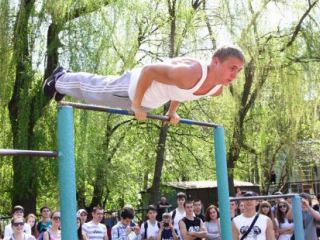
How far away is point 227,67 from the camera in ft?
11.0

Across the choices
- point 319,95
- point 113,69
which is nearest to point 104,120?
point 113,69

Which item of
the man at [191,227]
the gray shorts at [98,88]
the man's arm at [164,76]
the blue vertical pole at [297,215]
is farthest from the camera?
the man at [191,227]

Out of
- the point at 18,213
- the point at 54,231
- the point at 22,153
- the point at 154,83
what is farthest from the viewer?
the point at 54,231

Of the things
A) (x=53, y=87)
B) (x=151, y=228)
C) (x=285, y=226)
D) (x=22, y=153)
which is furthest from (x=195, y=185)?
(x=22, y=153)

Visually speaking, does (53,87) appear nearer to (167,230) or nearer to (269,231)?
(269,231)

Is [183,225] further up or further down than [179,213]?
further down

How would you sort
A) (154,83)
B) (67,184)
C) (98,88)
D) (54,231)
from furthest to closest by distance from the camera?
(54,231) → (98,88) → (154,83) → (67,184)

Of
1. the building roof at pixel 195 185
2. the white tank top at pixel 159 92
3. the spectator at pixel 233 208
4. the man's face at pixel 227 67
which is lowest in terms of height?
the spectator at pixel 233 208

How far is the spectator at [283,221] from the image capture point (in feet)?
22.6

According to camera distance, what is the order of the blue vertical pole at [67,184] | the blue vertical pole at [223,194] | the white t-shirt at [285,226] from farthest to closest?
the white t-shirt at [285,226], the blue vertical pole at [223,194], the blue vertical pole at [67,184]

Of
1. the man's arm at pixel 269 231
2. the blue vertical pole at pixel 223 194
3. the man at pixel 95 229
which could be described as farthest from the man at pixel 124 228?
the blue vertical pole at pixel 223 194

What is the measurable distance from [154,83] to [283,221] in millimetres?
4145

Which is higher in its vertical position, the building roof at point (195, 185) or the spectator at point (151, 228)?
the building roof at point (195, 185)

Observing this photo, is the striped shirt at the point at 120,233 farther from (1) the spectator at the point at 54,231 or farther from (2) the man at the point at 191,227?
(1) the spectator at the point at 54,231
